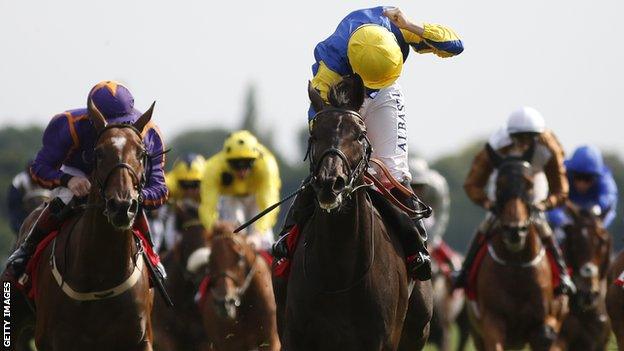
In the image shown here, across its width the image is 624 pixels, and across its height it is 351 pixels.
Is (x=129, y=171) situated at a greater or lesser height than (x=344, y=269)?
greater

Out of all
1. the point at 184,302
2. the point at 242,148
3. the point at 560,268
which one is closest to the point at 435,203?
the point at 242,148

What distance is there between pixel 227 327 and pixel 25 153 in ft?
196

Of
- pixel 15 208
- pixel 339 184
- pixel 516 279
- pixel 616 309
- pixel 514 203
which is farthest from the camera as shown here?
pixel 15 208

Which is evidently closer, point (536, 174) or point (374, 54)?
point (374, 54)

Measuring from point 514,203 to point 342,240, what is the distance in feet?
19.0

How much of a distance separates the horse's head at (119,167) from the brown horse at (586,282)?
311 inches

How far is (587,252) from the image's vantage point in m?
17.2

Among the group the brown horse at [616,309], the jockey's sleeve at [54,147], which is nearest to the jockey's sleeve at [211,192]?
the brown horse at [616,309]

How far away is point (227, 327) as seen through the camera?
15477 millimetres

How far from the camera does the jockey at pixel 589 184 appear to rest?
61.0ft

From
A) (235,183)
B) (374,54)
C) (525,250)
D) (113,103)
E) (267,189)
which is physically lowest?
(235,183)

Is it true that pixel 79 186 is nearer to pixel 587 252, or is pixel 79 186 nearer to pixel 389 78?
pixel 389 78

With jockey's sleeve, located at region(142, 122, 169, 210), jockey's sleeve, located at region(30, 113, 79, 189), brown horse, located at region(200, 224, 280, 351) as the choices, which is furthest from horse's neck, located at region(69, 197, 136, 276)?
brown horse, located at region(200, 224, 280, 351)

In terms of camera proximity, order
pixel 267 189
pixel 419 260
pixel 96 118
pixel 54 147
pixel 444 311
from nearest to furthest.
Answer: pixel 419 260 < pixel 96 118 < pixel 54 147 < pixel 267 189 < pixel 444 311
